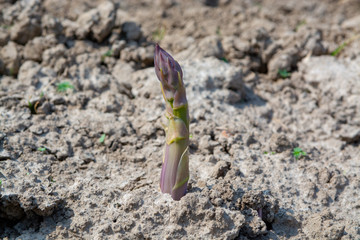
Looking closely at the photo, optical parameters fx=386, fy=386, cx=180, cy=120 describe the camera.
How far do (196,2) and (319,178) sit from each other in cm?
304

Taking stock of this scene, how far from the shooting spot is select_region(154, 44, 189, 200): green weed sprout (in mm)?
2043

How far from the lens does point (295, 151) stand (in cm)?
301

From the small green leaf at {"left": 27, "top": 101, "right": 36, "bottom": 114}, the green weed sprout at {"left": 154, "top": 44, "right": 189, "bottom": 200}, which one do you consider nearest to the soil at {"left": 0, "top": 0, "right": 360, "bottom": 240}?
the small green leaf at {"left": 27, "top": 101, "right": 36, "bottom": 114}

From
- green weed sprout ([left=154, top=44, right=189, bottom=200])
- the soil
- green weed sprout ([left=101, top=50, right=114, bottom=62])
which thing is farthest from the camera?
green weed sprout ([left=101, top=50, right=114, bottom=62])

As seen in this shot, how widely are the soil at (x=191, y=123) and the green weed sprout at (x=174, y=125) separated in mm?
111

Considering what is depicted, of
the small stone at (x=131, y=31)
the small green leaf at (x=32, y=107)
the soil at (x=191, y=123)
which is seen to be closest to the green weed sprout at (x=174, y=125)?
the soil at (x=191, y=123)

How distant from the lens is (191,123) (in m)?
3.15

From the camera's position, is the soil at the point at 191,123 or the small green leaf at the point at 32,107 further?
the small green leaf at the point at 32,107

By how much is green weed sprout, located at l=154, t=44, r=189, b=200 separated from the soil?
111 mm

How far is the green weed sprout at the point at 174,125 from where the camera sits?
6.70 feet

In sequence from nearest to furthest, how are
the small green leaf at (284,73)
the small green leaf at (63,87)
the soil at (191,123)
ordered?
the soil at (191,123) < the small green leaf at (63,87) < the small green leaf at (284,73)

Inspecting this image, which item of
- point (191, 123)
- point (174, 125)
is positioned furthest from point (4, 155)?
point (191, 123)

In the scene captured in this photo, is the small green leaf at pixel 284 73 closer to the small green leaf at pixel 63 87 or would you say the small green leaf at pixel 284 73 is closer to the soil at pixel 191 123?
the soil at pixel 191 123

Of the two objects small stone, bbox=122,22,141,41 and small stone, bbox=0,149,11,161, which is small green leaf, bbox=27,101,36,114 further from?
small stone, bbox=122,22,141,41
